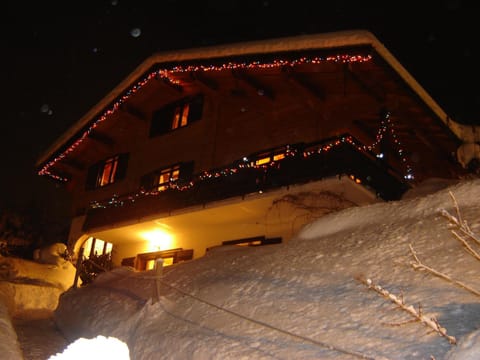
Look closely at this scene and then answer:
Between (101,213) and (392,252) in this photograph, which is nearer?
(392,252)

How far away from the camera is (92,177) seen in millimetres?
22328

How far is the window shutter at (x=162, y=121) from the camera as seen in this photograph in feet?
65.1

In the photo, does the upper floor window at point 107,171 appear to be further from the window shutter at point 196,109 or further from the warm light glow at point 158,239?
the window shutter at point 196,109

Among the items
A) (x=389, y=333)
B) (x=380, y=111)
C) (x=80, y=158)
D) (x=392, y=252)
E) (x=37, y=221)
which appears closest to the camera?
(x=389, y=333)

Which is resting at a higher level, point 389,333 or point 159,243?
point 159,243

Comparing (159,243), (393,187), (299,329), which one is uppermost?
(393,187)

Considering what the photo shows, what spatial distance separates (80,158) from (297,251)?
1635 centimetres

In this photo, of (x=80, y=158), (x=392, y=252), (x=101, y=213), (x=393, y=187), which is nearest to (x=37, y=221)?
(x=80, y=158)

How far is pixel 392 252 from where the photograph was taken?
7496mm

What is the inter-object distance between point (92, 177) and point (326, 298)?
17.3m

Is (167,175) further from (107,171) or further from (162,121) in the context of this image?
(107,171)

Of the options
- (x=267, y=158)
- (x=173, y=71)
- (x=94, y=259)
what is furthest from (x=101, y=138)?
(x=267, y=158)

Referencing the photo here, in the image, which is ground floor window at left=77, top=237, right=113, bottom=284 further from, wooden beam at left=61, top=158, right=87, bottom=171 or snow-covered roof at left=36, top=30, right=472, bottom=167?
snow-covered roof at left=36, top=30, right=472, bottom=167

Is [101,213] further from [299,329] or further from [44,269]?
[299,329]
